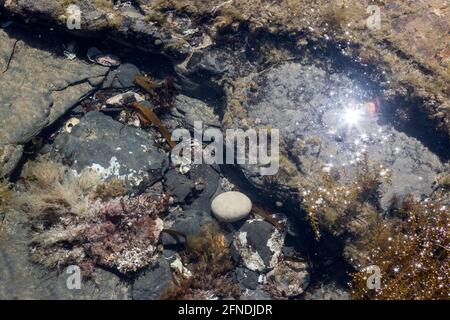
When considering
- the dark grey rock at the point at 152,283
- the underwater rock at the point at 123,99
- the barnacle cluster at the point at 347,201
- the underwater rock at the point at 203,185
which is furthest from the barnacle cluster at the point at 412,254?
the underwater rock at the point at 123,99

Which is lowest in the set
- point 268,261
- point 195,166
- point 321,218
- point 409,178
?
point 268,261

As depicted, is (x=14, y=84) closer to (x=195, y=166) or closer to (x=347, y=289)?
(x=195, y=166)

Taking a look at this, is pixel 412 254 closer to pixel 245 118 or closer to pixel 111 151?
pixel 245 118

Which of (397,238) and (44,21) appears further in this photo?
(44,21)

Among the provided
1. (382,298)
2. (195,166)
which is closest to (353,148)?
(382,298)

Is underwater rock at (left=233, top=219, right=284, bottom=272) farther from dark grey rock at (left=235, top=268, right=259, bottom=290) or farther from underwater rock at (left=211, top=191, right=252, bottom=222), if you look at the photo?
underwater rock at (left=211, top=191, right=252, bottom=222)

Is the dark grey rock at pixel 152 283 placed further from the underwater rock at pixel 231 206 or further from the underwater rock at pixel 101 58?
the underwater rock at pixel 101 58

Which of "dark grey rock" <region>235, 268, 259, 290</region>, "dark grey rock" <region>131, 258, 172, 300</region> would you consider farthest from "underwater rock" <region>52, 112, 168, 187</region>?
"dark grey rock" <region>235, 268, 259, 290</region>

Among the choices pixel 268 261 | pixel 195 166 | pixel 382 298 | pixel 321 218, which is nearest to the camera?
pixel 382 298

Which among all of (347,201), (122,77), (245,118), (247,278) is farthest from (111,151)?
(347,201)
